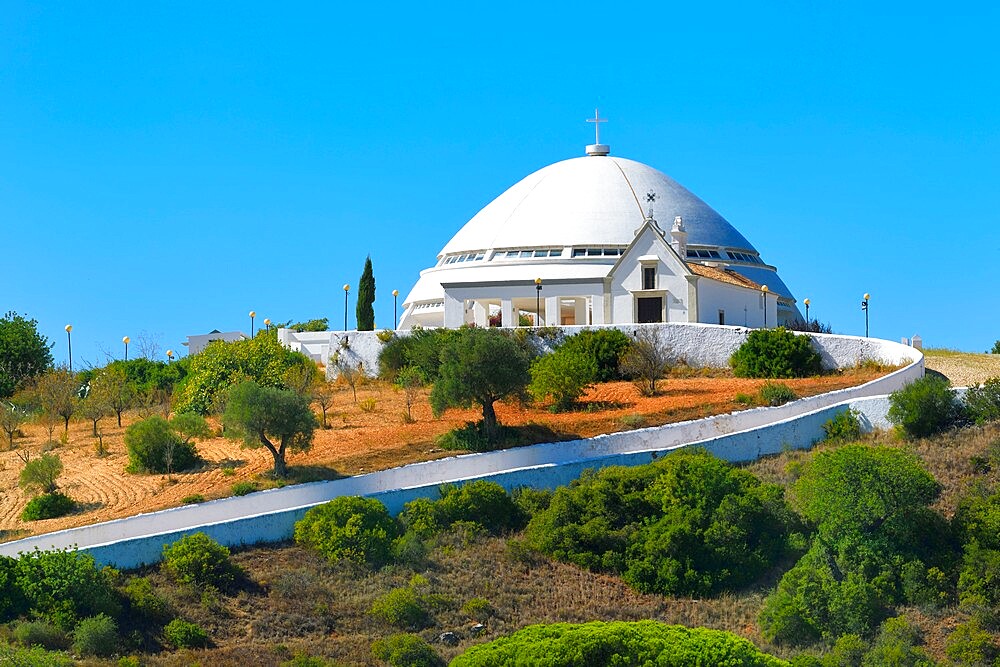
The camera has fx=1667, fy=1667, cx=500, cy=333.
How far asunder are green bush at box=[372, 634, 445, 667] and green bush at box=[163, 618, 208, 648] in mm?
3218

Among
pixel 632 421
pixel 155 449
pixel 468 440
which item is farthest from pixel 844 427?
pixel 155 449

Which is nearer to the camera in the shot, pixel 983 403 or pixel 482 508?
pixel 482 508

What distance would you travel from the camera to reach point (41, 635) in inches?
1187

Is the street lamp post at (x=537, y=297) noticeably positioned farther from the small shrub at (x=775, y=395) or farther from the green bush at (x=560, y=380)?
the small shrub at (x=775, y=395)

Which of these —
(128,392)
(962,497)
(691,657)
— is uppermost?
(128,392)

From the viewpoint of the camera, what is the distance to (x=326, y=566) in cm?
3434

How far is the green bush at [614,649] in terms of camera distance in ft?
97.6

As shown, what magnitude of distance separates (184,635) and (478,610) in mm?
5881

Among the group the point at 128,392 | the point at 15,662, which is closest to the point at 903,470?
the point at 15,662

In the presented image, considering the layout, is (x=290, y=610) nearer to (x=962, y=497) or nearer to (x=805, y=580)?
(x=805, y=580)

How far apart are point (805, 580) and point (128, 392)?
83.1 ft

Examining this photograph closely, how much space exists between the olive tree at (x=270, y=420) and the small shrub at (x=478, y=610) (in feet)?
24.7

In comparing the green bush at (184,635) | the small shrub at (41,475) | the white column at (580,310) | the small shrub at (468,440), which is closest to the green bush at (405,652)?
the green bush at (184,635)

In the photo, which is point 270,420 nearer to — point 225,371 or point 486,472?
point 486,472
